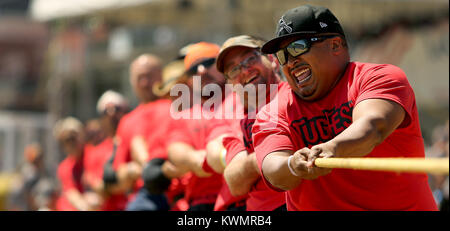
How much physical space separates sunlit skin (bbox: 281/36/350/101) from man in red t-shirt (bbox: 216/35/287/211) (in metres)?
0.67

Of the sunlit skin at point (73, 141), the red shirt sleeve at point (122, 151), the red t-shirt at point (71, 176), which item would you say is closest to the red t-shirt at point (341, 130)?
the red shirt sleeve at point (122, 151)

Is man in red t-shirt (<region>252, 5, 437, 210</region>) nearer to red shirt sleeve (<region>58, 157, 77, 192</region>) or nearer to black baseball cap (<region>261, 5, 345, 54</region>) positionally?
black baseball cap (<region>261, 5, 345, 54</region>)

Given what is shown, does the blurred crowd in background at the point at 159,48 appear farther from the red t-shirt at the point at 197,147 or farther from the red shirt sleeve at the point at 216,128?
the red shirt sleeve at the point at 216,128

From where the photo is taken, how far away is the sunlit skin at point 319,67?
2549 millimetres

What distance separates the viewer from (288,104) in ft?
8.79

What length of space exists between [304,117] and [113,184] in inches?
145

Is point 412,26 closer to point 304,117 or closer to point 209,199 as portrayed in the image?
point 209,199

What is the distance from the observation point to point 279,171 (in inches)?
94.7

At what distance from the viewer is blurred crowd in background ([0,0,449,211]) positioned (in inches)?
392

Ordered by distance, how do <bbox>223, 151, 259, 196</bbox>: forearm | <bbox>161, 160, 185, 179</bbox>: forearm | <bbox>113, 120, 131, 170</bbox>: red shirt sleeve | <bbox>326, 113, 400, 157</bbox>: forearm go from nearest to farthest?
<bbox>326, 113, 400, 157</bbox>: forearm < <bbox>223, 151, 259, 196</bbox>: forearm < <bbox>161, 160, 185, 179</bbox>: forearm < <bbox>113, 120, 131, 170</bbox>: red shirt sleeve

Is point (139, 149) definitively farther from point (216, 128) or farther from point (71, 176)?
point (71, 176)

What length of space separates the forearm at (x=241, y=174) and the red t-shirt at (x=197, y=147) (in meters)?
0.81

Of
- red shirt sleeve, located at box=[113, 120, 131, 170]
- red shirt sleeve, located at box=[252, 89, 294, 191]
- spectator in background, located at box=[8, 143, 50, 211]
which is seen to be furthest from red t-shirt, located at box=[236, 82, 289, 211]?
spectator in background, located at box=[8, 143, 50, 211]

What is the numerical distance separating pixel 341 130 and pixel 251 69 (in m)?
0.96
